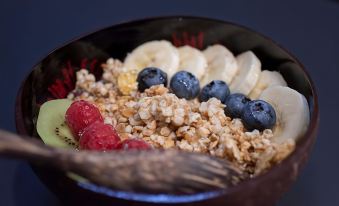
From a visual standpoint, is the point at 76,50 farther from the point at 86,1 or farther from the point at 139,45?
the point at 86,1

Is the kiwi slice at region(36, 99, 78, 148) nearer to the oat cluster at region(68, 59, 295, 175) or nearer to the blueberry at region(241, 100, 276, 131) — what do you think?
the oat cluster at region(68, 59, 295, 175)

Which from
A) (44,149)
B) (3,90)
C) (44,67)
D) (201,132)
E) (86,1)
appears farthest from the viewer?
(86,1)

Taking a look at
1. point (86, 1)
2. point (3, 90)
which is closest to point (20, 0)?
point (86, 1)

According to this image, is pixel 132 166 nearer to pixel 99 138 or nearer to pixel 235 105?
pixel 99 138

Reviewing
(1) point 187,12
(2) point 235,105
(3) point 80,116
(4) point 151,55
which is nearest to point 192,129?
(2) point 235,105

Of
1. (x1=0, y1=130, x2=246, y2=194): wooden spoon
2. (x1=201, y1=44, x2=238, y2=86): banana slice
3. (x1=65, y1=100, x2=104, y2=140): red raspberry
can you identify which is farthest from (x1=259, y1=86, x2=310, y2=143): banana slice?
(x1=65, y1=100, x2=104, y2=140): red raspberry

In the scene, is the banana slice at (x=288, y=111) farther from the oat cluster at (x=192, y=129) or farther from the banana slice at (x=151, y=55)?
the banana slice at (x=151, y=55)
